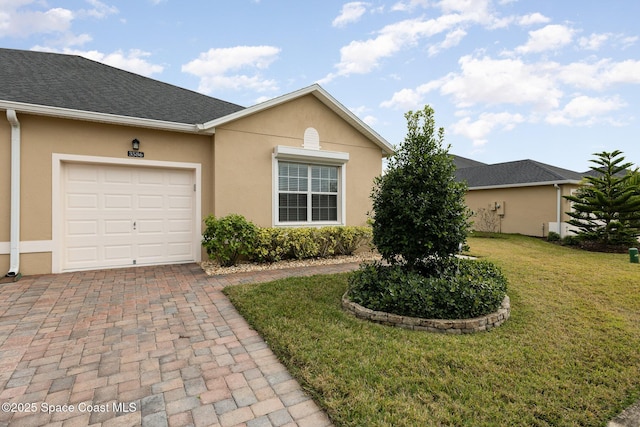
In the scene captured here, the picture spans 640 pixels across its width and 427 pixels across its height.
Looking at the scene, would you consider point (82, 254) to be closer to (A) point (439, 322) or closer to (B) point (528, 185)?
(A) point (439, 322)

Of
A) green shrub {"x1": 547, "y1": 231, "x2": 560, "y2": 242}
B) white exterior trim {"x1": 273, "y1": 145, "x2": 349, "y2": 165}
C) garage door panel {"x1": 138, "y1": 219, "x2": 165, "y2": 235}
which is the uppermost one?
white exterior trim {"x1": 273, "y1": 145, "x2": 349, "y2": 165}

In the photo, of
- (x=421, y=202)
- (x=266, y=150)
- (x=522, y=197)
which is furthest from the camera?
(x=522, y=197)

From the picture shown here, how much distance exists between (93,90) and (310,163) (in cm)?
567

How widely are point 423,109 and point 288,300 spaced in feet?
11.8

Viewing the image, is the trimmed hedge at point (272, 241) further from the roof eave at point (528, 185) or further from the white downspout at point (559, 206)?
the white downspout at point (559, 206)

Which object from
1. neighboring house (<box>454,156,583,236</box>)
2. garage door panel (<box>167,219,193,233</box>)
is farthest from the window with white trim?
neighboring house (<box>454,156,583,236</box>)

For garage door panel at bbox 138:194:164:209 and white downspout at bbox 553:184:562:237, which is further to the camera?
white downspout at bbox 553:184:562:237

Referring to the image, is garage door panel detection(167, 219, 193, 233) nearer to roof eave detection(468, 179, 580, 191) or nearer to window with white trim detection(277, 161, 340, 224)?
window with white trim detection(277, 161, 340, 224)

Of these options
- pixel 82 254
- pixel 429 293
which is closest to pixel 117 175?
pixel 82 254

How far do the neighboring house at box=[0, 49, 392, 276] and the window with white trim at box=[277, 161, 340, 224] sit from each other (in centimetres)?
3

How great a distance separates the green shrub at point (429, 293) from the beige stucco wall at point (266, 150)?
4.22m

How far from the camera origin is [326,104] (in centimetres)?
875

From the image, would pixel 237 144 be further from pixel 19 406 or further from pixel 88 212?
pixel 19 406

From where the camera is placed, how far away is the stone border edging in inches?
140
